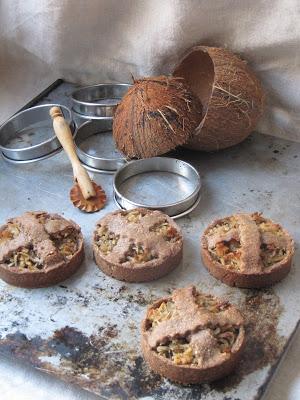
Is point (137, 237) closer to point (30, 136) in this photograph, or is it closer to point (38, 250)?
point (38, 250)

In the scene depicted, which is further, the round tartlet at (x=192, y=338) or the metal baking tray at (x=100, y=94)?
the metal baking tray at (x=100, y=94)

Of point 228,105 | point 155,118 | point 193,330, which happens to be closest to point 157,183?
point 155,118

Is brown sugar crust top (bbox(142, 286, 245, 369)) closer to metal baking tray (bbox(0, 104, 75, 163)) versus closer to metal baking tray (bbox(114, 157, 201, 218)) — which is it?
metal baking tray (bbox(114, 157, 201, 218))

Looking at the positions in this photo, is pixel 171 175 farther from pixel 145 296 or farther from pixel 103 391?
pixel 103 391

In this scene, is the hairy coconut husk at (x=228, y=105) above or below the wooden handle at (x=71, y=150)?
above

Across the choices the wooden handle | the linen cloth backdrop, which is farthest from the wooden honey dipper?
the linen cloth backdrop

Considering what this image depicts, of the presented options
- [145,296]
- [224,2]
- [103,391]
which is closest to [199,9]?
[224,2]

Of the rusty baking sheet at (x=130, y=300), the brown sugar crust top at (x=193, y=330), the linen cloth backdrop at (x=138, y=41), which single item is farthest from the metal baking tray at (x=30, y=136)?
the brown sugar crust top at (x=193, y=330)

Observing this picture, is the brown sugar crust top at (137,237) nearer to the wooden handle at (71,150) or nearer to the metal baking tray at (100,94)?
the wooden handle at (71,150)
